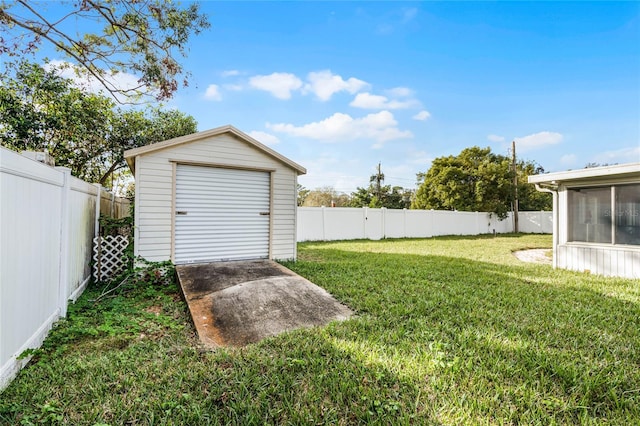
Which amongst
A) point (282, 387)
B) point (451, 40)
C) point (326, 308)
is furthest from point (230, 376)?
point (451, 40)

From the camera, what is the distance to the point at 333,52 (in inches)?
349

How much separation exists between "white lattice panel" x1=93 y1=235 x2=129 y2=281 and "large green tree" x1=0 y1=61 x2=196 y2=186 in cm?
734

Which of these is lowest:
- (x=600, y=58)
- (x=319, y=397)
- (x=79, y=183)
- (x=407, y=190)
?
(x=319, y=397)

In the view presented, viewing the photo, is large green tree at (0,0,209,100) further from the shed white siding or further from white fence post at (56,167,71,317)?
white fence post at (56,167,71,317)

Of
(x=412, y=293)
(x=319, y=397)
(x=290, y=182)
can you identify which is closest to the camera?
(x=319, y=397)

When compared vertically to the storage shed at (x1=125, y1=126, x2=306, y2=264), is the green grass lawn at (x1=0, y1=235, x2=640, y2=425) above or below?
below

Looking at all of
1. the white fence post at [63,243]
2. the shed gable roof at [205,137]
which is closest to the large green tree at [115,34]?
the shed gable roof at [205,137]

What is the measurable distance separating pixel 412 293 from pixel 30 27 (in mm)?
8435

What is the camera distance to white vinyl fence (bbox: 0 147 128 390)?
1969 millimetres

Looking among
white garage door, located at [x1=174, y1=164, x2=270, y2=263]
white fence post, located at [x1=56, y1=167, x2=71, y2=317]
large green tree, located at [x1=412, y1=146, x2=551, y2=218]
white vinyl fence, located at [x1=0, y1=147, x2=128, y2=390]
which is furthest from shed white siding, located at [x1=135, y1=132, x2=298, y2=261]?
large green tree, located at [x1=412, y1=146, x2=551, y2=218]

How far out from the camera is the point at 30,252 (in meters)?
2.35

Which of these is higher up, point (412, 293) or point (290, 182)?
point (290, 182)

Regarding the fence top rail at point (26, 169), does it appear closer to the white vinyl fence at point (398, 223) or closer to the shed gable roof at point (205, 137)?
the shed gable roof at point (205, 137)

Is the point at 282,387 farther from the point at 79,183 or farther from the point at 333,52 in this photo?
the point at 333,52
